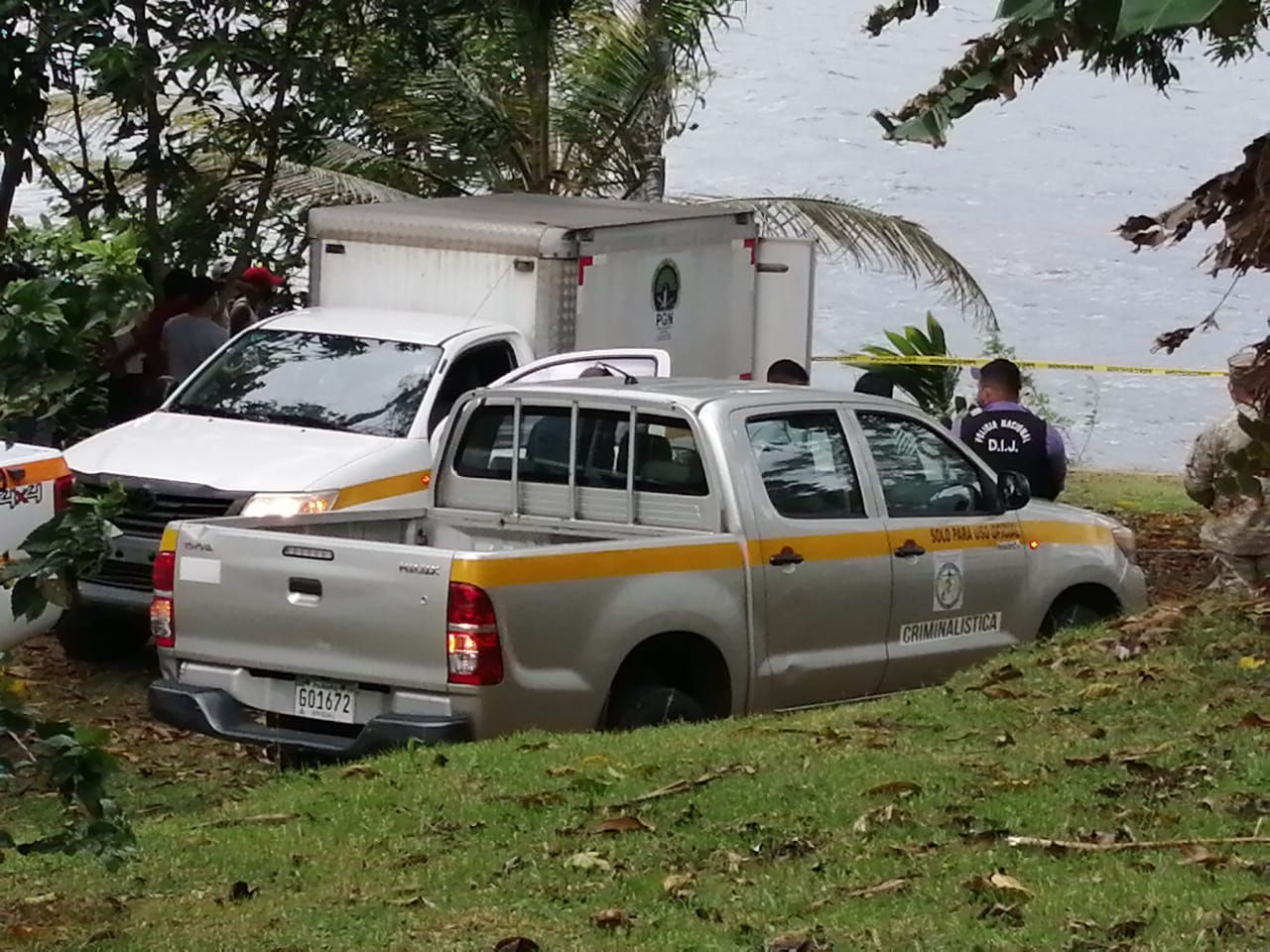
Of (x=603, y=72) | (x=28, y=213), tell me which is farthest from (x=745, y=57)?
(x=603, y=72)

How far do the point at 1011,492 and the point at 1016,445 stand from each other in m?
1.58

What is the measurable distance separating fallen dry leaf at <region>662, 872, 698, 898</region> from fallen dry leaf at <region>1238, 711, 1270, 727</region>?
2662 millimetres

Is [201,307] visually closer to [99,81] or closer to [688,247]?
[99,81]

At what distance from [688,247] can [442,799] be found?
8.42 m

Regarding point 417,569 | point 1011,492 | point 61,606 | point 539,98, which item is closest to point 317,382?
point 1011,492

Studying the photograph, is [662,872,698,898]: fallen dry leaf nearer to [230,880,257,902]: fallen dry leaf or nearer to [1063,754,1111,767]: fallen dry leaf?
[230,880,257,902]: fallen dry leaf

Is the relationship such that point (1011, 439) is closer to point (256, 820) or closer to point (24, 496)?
point (24, 496)

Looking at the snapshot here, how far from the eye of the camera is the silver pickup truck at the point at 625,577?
26.6ft

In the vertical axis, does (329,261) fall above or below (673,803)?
above

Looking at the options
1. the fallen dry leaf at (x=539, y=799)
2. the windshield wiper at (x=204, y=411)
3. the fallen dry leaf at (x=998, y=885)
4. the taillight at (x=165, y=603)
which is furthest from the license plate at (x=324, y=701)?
the windshield wiper at (x=204, y=411)

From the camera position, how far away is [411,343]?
12820 mm

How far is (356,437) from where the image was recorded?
12.0m

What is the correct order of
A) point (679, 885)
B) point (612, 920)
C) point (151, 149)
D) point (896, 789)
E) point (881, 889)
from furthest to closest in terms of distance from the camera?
point (151, 149) → point (896, 789) → point (679, 885) → point (881, 889) → point (612, 920)

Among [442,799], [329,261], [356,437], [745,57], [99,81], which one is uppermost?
[745,57]
